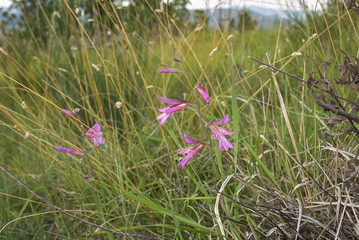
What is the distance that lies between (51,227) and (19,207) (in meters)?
0.40

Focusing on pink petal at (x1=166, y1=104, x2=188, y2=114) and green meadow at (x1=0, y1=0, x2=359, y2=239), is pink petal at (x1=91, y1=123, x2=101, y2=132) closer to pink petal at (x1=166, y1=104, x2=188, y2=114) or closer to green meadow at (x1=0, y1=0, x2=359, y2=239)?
green meadow at (x1=0, y1=0, x2=359, y2=239)

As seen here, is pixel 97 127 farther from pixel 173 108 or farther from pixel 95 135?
pixel 173 108

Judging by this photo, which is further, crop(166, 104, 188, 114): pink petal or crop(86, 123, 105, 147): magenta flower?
crop(86, 123, 105, 147): magenta flower

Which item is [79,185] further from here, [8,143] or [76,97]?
[8,143]

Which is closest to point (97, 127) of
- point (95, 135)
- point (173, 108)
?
point (95, 135)

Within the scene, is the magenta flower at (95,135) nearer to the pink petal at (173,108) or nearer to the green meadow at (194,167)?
the green meadow at (194,167)

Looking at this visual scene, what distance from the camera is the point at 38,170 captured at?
210cm

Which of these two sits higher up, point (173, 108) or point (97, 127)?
point (173, 108)

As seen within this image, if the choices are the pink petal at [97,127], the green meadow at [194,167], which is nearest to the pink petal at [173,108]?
the green meadow at [194,167]

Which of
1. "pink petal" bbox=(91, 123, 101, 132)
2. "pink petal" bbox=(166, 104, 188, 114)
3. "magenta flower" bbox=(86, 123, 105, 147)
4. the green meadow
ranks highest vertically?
"pink petal" bbox=(166, 104, 188, 114)

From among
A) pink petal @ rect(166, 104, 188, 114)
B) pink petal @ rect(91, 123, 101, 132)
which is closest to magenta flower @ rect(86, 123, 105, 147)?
pink petal @ rect(91, 123, 101, 132)

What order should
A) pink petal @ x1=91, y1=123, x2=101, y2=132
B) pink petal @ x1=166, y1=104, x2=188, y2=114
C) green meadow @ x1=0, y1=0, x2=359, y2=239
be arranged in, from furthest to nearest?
pink petal @ x1=91, y1=123, x2=101, y2=132 < green meadow @ x1=0, y1=0, x2=359, y2=239 < pink petal @ x1=166, y1=104, x2=188, y2=114

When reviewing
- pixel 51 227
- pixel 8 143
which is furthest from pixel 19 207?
pixel 8 143

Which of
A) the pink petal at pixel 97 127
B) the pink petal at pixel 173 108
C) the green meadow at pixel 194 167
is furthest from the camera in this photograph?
the pink petal at pixel 97 127
